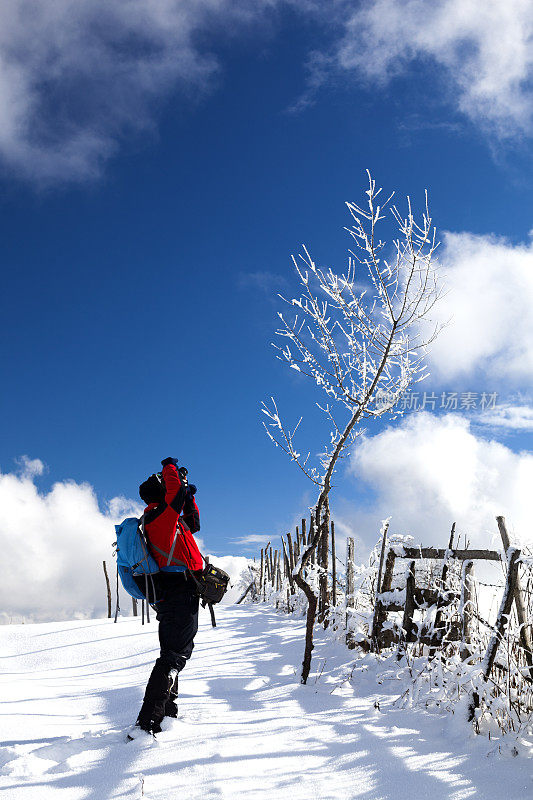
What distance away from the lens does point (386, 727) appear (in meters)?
3.72

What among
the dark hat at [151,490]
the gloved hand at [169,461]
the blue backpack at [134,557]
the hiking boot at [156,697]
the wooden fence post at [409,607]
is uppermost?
the gloved hand at [169,461]

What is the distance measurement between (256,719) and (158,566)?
1241 mm

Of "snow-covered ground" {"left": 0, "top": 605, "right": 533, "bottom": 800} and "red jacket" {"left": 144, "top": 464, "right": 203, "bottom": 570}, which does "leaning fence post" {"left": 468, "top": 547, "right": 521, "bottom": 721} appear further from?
"red jacket" {"left": 144, "top": 464, "right": 203, "bottom": 570}

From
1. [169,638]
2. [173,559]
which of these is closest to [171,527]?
[173,559]

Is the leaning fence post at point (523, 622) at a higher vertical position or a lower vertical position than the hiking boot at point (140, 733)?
higher

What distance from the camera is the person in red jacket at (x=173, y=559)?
3.83m

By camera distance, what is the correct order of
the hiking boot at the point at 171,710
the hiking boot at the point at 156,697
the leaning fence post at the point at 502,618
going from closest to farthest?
the hiking boot at the point at 156,697
the leaning fence post at the point at 502,618
the hiking boot at the point at 171,710

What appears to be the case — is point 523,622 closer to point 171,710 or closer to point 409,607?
point 409,607

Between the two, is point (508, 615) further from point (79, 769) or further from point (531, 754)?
point (79, 769)

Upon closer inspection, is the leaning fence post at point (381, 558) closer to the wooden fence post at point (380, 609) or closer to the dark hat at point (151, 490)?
the wooden fence post at point (380, 609)

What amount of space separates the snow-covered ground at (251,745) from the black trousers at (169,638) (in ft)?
0.62

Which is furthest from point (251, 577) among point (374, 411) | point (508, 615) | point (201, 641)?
point (508, 615)

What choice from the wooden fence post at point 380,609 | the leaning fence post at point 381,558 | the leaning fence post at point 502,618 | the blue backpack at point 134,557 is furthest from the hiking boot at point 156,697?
the leaning fence post at point 381,558

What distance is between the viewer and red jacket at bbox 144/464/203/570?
4.00 metres
